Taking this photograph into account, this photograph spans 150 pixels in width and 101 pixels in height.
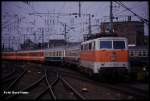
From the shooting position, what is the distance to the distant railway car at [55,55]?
44.5m

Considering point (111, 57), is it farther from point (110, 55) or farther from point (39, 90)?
point (39, 90)

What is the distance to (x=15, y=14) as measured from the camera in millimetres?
31422

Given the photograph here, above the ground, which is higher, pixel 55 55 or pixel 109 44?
→ pixel 109 44

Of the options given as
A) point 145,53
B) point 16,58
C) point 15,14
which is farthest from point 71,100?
point 16,58

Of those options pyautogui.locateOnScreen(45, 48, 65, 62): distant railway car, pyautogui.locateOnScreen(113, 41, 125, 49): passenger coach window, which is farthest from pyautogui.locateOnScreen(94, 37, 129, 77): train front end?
pyautogui.locateOnScreen(45, 48, 65, 62): distant railway car

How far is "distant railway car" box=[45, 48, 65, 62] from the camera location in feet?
146

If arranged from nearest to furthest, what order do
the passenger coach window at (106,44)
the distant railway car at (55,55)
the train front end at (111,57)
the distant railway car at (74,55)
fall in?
1. the train front end at (111,57)
2. the passenger coach window at (106,44)
3. the distant railway car at (74,55)
4. the distant railway car at (55,55)

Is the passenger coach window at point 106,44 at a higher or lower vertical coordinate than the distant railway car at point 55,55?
higher

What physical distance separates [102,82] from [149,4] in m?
6.57

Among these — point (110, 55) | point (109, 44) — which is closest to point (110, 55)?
point (110, 55)

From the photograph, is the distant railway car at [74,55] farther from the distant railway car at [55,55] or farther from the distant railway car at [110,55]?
the distant railway car at [110,55]

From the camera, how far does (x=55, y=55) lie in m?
46.5

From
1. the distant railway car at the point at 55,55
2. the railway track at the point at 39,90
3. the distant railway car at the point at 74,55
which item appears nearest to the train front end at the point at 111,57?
the railway track at the point at 39,90

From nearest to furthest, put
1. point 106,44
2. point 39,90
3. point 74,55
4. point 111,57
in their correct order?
point 39,90 → point 111,57 → point 106,44 → point 74,55
